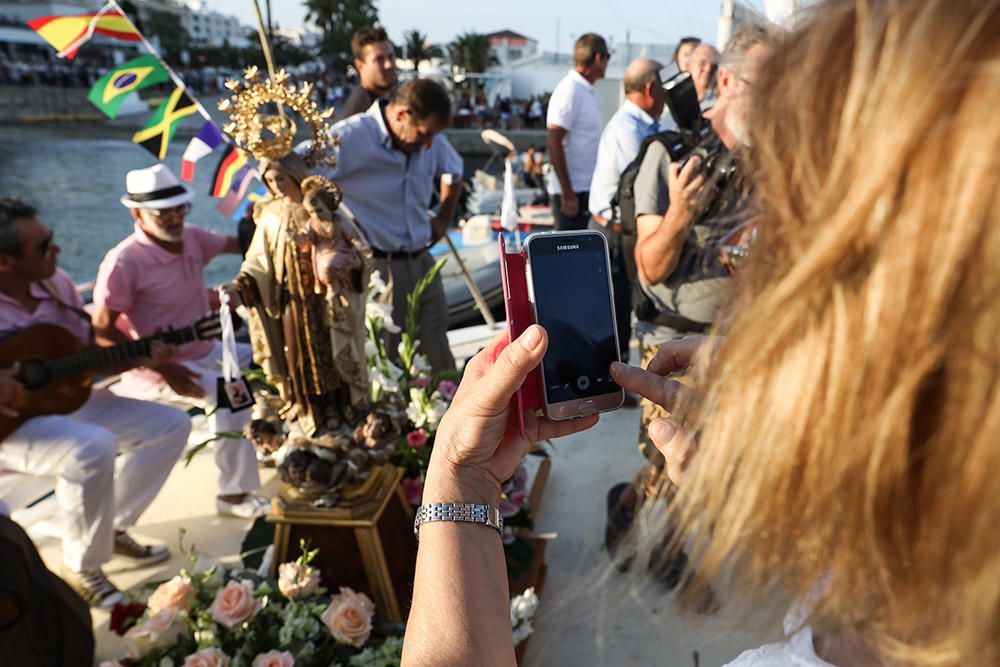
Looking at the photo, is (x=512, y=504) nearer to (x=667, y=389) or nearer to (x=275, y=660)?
(x=275, y=660)

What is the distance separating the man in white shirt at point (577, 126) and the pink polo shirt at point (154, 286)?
228 centimetres

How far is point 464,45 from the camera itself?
43.6m

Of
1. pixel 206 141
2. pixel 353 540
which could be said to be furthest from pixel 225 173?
pixel 353 540

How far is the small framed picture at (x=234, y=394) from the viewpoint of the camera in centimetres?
204

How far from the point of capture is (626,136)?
355cm

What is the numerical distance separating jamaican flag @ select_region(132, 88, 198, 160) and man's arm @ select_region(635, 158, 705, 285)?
2.70m

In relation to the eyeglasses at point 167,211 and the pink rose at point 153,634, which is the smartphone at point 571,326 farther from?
the eyeglasses at point 167,211

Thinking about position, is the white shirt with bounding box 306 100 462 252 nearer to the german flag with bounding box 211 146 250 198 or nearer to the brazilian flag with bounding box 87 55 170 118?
the german flag with bounding box 211 146 250 198

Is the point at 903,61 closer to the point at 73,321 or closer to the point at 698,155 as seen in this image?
the point at 698,155

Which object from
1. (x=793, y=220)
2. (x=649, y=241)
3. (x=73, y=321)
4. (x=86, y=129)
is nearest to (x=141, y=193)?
(x=73, y=321)

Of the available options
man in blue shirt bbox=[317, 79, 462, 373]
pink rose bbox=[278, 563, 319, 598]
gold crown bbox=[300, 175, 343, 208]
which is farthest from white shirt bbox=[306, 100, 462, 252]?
pink rose bbox=[278, 563, 319, 598]

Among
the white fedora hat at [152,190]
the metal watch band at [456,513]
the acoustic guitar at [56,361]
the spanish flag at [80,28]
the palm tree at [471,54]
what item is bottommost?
the acoustic guitar at [56,361]

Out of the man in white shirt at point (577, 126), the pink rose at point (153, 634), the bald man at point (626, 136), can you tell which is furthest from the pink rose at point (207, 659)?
the man in white shirt at point (577, 126)

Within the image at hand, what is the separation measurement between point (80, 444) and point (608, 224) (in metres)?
2.42
